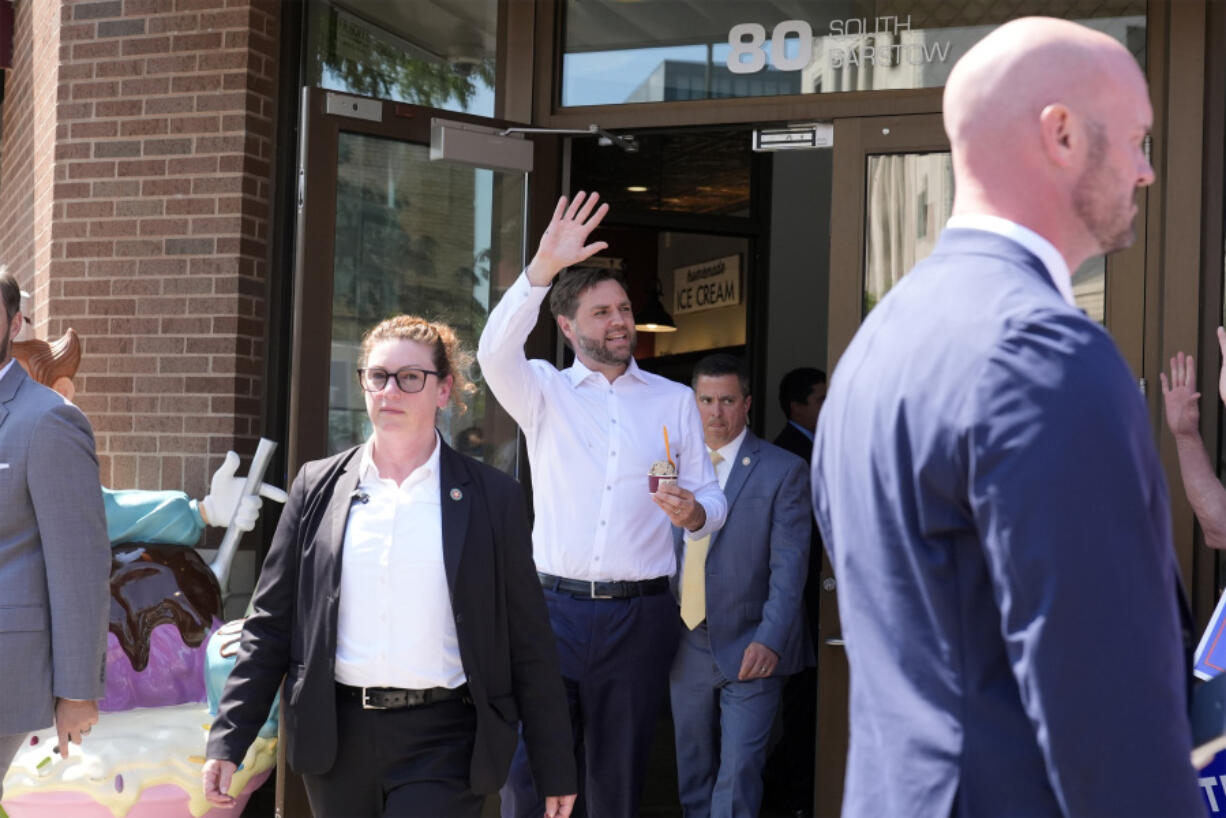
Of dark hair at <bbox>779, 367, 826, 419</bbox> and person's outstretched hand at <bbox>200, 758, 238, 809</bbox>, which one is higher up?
dark hair at <bbox>779, 367, 826, 419</bbox>

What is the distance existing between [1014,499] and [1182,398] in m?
3.54

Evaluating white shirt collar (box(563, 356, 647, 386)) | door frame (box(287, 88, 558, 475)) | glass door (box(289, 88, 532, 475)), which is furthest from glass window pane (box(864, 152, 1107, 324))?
door frame (box(287, 88, 558, 475))

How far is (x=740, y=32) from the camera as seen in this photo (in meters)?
5.30

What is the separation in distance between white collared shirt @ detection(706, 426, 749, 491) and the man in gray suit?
2570 mm

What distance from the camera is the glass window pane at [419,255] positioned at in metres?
5.10

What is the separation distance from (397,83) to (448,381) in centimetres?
269

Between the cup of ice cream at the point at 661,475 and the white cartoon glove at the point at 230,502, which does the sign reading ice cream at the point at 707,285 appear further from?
the cup of ice cream at the point at 661,475

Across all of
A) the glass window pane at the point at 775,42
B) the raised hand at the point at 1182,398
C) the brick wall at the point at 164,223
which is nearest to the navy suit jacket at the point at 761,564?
the raised hand at the point at 1182,398

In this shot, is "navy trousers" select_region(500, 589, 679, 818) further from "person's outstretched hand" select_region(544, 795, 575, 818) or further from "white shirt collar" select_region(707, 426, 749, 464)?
"white shirt collar" select_region(707, 426, 749, 464)

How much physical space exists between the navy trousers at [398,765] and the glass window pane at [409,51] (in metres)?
3.05

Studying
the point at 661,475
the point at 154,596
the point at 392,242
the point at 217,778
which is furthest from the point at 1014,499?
the point at 154,596

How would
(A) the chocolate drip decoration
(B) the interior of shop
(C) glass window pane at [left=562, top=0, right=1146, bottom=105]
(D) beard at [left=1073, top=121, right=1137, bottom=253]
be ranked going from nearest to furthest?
(D) beard at [left=1073, top=121, right=1137, bottom=253]
(C) glass window pane at [left=562, top=0, right=1146, bottom=105]
(A) the chocolate drip decoration
(B) the interior of shop

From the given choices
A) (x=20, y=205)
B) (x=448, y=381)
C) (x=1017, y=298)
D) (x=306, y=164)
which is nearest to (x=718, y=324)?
(x=20, y=205)

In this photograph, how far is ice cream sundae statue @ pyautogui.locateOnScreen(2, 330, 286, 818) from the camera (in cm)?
485
